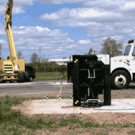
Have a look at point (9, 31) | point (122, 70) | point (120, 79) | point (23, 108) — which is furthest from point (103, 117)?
point (9, 31)

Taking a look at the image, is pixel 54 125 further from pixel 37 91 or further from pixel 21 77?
pixel 21 77

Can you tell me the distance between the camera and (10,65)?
24.7 m

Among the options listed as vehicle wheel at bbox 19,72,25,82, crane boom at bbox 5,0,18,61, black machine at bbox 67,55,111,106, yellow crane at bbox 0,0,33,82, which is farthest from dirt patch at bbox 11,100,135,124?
crane boom at bbox 5,0,18,61

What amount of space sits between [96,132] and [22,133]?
1.46 m

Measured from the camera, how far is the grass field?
5766mm

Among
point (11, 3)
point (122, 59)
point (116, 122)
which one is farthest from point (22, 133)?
point (11, 3)

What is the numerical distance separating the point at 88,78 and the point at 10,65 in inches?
673

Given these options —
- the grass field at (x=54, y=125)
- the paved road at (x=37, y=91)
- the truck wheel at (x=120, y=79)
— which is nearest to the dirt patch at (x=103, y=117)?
the grass field at (x=54, y=125)

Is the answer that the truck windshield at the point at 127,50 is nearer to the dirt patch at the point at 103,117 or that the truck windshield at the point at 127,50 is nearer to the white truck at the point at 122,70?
the white truck at the point at 122,70

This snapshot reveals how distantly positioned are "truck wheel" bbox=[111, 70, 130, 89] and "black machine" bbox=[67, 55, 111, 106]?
23.6ft

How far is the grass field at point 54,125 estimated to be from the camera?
18.9 feet

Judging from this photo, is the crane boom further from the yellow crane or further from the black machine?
the black machine

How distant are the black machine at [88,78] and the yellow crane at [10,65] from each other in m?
15.8

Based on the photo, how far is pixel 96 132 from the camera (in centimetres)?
568
